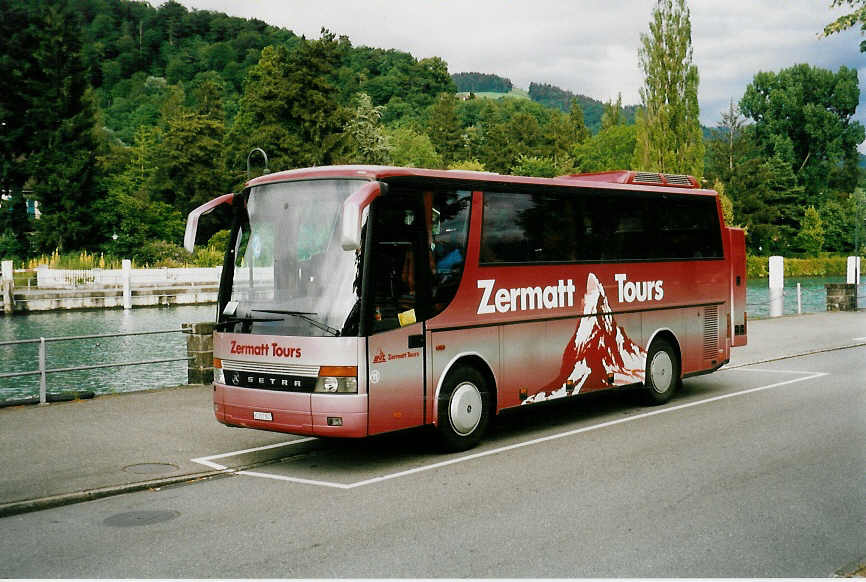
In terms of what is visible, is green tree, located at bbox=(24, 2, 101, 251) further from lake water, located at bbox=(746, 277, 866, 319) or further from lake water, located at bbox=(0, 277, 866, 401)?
lake water, located at bbox=(746, 277, 866, 319)

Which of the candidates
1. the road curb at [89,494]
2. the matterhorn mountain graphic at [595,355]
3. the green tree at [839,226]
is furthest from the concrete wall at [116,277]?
the green tree at [839,226]

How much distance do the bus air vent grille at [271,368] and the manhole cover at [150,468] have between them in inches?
49.0

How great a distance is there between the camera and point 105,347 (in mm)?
39938

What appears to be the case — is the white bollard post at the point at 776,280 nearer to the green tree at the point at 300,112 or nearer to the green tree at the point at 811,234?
the green tree at the point at 300,112

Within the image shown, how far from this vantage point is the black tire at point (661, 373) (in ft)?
46.2

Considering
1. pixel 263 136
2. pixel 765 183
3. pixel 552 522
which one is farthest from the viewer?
pixel 765 183

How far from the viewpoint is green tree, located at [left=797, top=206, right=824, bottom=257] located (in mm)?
98062

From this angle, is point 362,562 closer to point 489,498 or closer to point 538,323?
point 489,498

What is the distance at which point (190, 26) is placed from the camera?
536 feet

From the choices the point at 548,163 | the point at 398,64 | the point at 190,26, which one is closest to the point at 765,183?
the point at 548,163

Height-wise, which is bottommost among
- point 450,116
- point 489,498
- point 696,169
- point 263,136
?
point 489,498

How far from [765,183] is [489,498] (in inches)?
3878

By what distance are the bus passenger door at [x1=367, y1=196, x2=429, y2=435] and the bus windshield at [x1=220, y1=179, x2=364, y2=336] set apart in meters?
0.32

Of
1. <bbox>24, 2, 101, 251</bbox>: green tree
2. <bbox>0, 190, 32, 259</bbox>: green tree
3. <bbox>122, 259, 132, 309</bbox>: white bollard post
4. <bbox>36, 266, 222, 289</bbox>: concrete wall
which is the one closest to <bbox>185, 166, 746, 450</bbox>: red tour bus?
<bbox>122, 259, 132, 309</bbox>: white bollard post
